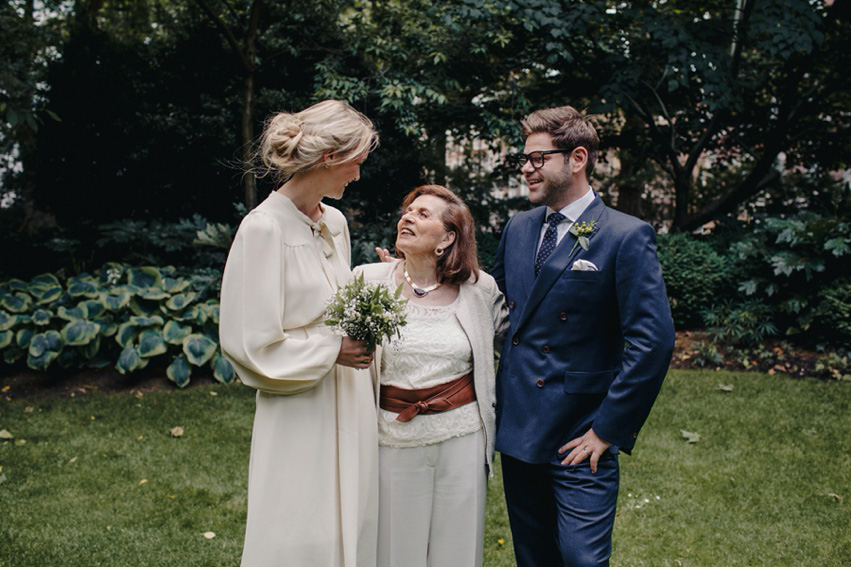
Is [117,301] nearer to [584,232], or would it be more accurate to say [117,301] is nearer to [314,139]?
[314,139]

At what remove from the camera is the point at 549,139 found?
110 inches

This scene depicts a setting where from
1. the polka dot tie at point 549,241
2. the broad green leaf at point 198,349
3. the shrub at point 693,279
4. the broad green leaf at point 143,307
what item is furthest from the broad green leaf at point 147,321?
the shrub at point 693,279

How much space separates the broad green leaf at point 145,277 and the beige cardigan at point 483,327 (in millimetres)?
5534

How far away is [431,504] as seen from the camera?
292 cm

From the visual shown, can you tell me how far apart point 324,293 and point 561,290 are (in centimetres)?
94

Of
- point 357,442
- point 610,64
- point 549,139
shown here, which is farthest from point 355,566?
point 610,64

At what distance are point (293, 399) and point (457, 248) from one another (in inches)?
39.5

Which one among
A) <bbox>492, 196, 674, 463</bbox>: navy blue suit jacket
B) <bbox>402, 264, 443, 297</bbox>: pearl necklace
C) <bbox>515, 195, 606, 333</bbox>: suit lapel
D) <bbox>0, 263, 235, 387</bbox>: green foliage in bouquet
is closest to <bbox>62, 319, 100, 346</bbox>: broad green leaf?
<bbox>0, 263, 235, 387</bbox>: green foliage in bouquet

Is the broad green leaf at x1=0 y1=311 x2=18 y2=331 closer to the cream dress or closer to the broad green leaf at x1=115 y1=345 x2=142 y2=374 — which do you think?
the broad green leaf at x1=115 y1=345 x2=142 y2=374

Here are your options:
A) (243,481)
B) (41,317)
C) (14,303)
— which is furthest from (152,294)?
(243,481)

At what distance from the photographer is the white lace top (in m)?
2.87

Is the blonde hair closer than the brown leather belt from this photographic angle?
Yes

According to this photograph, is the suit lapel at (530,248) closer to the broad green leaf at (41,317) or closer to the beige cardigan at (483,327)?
the beige cardigan at (483,327)

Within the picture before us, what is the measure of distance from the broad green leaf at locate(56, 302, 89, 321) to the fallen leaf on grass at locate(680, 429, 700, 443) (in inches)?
240
